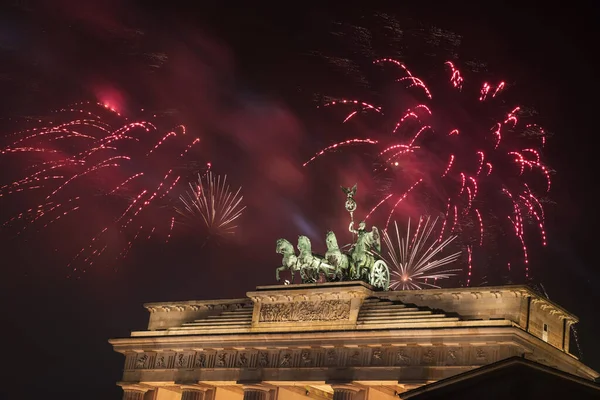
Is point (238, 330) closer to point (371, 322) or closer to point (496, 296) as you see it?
point (371, 322)

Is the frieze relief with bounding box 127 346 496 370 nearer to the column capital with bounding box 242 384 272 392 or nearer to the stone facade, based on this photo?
the stone facade

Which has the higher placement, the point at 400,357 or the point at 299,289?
the point at 299,289

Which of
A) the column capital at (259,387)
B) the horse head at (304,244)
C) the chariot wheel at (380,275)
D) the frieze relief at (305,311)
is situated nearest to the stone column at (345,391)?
the frieze relief at (305,311)

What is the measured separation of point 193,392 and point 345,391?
8.88 meters

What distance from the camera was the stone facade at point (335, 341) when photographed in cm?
4059

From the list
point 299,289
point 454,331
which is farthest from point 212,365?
point 454,331

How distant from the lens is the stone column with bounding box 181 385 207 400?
4797cm

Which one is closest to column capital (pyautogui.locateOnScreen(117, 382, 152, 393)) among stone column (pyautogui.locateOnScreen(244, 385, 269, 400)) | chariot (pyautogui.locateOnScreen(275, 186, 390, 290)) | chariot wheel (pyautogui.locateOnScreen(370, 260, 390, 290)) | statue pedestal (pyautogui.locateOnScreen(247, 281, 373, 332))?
stone column (pyautogui.locateOnScreen(244, 385, 269, 400))

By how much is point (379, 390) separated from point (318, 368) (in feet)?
9.74

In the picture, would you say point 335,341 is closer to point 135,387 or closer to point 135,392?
point 135,387

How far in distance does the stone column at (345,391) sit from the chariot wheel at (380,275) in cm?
523

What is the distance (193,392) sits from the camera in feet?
158

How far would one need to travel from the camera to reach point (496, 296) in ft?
135

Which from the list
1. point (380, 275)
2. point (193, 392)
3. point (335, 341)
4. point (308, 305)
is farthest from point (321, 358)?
point (193, 392)
